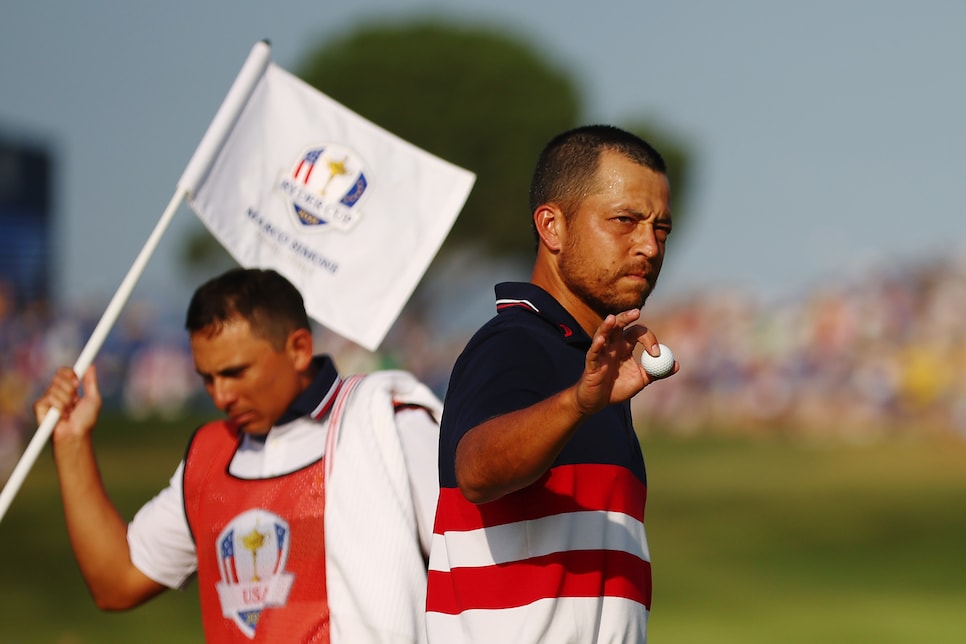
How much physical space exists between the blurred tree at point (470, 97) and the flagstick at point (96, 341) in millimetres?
49644

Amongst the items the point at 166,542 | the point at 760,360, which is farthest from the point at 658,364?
the point at 760,360

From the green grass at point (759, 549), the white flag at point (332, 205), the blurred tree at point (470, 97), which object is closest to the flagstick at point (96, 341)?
the white flag at point (332, 205)

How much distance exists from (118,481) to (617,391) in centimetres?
1971

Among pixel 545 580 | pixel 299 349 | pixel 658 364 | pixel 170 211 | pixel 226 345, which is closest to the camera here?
pixel 658 364

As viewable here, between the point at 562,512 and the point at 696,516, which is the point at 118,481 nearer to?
the point at 696,516

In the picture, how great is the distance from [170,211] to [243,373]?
806mm

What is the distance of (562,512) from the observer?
2.68 m

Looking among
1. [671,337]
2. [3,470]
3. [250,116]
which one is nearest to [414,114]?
[671,337]

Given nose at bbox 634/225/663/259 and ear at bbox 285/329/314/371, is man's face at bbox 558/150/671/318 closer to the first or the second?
nose at bbox 634/225/663/259

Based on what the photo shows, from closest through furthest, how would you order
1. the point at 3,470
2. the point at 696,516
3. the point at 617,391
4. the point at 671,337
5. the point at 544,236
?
the point at 617,391
the point at 544,236
the point at 696,516
the point at 3,470
the point at 671,337

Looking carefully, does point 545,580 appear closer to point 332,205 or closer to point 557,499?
point 557,499

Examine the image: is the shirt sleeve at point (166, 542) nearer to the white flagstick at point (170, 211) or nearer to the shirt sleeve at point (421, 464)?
the white flagstick at point (170, 211)

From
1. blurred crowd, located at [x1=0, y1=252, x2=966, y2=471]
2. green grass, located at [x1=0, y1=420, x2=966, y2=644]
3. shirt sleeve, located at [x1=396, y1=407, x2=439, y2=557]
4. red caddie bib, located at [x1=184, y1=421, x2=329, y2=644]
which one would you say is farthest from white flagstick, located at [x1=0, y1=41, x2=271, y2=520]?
blurred crowd, located at [x1=0, y1=252, x2=966, y2=471]

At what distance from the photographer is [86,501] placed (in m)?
4.09
